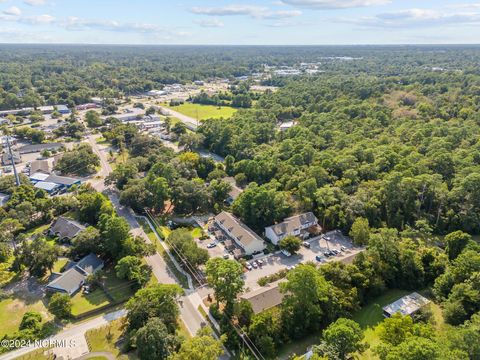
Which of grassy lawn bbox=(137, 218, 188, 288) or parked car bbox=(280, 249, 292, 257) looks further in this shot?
parked car bbox=(280, 249, 292, 257)

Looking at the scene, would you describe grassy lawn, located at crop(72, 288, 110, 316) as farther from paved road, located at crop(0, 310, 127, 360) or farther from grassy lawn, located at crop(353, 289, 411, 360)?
grassy lawn, located at crop(353, 289, 411, 360)

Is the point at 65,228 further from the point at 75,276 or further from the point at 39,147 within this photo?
the point at 39,147

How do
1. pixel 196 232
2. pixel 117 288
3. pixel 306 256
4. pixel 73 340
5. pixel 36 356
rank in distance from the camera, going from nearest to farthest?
pixel 36 356 → pixel 73 340 → pixel 117 288 → pixel 306 256 → pixel 196 232

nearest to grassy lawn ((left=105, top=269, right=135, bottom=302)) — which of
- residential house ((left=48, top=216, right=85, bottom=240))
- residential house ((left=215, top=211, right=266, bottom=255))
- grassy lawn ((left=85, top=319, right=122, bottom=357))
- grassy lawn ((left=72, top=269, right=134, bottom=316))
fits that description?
grassy lawn ((left=72, top=269, right=134, bottom=316))

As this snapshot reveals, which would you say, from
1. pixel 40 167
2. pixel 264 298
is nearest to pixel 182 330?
pixel 264 298

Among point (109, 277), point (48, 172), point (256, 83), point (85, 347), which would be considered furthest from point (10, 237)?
point (256, 83)

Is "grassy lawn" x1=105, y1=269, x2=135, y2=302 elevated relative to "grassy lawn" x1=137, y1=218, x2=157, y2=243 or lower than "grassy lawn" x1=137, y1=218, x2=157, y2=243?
lower
